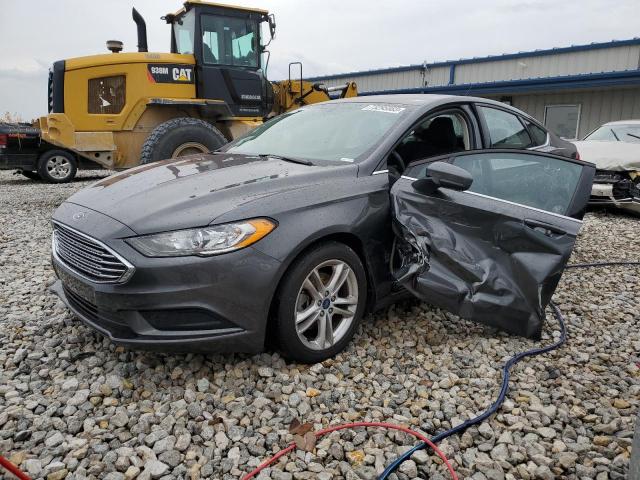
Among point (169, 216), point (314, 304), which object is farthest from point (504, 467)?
point (169, 216)

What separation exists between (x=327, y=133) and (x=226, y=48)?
5.55m

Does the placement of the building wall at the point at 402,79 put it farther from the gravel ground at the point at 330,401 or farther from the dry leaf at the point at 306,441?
the dry leaf at the point at 306,441

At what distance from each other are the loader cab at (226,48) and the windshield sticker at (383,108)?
16.9 ft

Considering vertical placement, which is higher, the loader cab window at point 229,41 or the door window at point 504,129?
the loader cab window at point 229,41

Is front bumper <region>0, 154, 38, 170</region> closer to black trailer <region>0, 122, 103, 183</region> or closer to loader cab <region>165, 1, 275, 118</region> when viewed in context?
black trailer <region>0, 122, 103, 183</region>

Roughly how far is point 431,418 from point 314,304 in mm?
838

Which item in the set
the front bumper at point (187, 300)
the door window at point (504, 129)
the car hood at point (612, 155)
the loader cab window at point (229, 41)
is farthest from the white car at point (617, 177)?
the front bumper at point (187, 300)

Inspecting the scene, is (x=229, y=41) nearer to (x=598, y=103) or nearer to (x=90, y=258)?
(x=90, y=258)

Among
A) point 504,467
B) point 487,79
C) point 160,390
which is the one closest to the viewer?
point 504,467

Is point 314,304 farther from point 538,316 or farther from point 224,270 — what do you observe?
point 538,316

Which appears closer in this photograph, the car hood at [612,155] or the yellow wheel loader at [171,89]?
the car hood at [612,155]

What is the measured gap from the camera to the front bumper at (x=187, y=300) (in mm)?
2312

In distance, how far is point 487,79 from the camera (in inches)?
674

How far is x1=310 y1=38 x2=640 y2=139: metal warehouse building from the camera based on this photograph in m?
13.2
